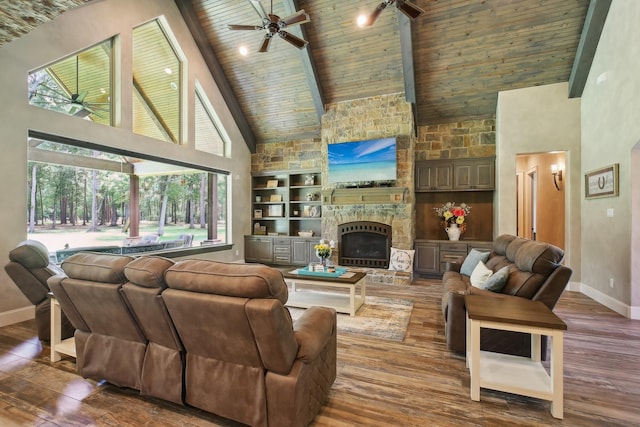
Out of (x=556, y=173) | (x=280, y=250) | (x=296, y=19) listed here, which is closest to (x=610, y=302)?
(x=556, y=173)

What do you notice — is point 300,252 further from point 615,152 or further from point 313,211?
point 615,152

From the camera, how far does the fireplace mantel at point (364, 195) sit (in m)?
5.96

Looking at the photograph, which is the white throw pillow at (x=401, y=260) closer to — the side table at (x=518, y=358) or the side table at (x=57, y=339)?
the side table at (x=518, y=358)

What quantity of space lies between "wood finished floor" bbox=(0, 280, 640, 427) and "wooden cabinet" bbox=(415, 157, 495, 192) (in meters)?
3.41

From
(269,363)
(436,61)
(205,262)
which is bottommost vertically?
(269,363)

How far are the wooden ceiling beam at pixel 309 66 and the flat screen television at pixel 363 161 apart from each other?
962 millimetres

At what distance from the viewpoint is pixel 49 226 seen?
4152 mm

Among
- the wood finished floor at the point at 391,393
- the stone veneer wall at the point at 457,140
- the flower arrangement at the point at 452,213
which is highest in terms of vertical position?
the stone veneer wall at the point at 457,140

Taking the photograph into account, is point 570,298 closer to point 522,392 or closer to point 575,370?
point 575,370

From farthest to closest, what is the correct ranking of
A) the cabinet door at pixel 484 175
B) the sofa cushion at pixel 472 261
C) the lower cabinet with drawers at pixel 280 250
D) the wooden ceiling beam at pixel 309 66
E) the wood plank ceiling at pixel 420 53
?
1. the lower cabinet with drawers at pixel 280 250
2. the cabinet door at pixel 484 175
3. the wooden ceiling beam at pixel 309 66
4. the wood plank ceiling at pixel 420 53
5. the sofa cushion at pixel 472 261

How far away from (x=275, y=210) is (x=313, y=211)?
42.4 inches

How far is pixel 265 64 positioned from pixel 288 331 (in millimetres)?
5922

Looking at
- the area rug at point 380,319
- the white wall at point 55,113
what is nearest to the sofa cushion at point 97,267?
the area rug at point 380,319

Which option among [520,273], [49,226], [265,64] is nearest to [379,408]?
[520,273]
